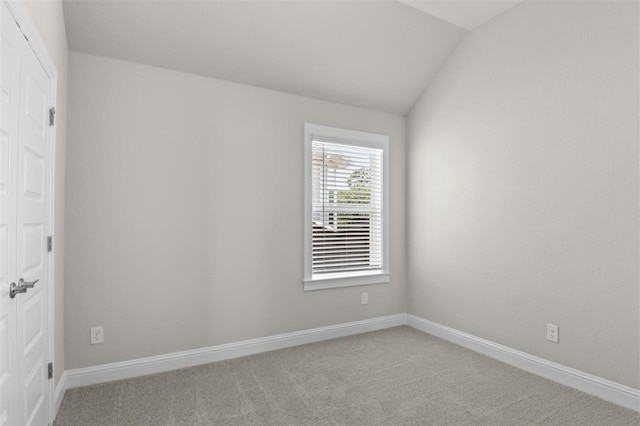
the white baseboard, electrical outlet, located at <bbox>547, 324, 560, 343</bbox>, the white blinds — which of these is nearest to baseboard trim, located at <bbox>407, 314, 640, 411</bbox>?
the white baseboard

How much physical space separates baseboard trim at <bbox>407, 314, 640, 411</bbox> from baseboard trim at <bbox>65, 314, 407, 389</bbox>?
723 millimetres

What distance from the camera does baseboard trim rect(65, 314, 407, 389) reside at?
264cm

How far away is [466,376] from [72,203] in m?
3.16

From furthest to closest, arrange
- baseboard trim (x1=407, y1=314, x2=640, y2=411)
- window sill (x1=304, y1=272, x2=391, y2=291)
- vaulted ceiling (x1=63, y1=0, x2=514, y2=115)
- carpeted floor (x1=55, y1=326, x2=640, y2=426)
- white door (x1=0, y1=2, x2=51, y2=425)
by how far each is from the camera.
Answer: window sill (x1=304, y1=272, x2=391, y2=291) → vaulted ceiling (x1=63, y1=0, x2=514, y2=115) → baseboard trim (x1=407, y1=314, x2=640, y2=411) → carpeted floor (x1=55, y1=326, x2=640, y2=426) → white door (x1=0, y1=2, x2=51, y2=425)

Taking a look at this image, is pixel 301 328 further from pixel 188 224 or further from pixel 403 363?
pixel 188 224

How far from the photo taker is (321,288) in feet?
11.9

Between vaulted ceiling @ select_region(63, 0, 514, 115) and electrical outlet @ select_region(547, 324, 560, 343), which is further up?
vaulted ceiling @ select_region(63, 0, 514, 115)

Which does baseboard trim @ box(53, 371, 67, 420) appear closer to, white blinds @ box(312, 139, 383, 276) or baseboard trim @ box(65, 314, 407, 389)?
baseboard trim @ box(65, 314, 407, 389)

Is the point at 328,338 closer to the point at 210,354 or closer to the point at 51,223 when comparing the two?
the point at 210,354

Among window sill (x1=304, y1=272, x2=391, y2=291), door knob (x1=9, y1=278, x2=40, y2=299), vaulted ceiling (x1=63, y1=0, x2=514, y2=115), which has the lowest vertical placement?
window sill (x1=304, y1=272, x2=391, y2=291)

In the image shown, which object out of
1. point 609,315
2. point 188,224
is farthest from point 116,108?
point 609,315

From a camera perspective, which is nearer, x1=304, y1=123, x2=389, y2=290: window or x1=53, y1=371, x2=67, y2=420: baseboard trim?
x1=53, y1=371, x2=67, y2=420: baseboard trim

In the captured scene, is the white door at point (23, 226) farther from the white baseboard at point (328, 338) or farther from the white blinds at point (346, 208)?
the white blinds at point (346, 208)

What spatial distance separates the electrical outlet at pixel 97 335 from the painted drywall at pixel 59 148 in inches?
7.3
